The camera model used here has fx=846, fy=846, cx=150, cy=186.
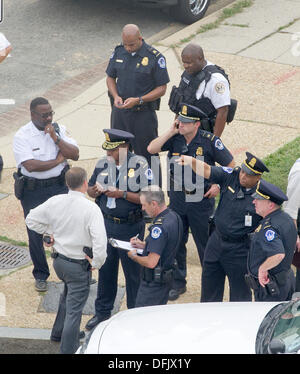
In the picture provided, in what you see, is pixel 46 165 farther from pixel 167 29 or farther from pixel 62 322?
pixel 167 29

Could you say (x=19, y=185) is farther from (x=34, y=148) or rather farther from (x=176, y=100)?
(x=176, y=100)

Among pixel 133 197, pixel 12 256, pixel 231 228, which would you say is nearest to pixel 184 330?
pixel 231 228

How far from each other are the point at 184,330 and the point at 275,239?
1.37 m

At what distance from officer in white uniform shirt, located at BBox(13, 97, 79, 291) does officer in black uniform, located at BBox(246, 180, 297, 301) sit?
2.15 meters

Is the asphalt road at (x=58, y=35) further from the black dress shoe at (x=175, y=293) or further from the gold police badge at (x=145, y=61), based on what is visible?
the black dress shoe at (x=175, y=293)

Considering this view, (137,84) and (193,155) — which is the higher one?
(193,155)

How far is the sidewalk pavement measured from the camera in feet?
27.5

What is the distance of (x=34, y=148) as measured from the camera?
26.5 feet

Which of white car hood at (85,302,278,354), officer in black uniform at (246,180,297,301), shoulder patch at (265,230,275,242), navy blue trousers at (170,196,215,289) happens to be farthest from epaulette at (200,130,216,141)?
white car hood at (85,302,278,354)

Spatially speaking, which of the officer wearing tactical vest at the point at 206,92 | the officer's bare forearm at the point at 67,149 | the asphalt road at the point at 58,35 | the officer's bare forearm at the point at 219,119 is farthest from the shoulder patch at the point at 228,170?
the asphalt road at the point at 58,35

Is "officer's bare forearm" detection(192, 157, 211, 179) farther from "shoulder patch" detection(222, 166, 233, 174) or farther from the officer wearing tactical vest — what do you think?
the officer wearing tactical vest

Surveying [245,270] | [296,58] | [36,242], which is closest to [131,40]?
[36,242]

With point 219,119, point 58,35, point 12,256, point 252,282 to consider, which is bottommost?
point 58,35

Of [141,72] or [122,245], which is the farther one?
[141,72]
